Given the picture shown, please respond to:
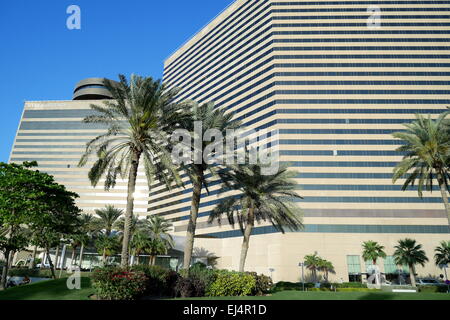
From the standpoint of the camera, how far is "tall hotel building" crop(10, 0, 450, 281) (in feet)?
188

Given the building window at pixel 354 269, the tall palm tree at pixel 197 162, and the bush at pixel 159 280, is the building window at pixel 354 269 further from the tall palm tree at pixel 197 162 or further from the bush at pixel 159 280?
the bush at pixel 159 280

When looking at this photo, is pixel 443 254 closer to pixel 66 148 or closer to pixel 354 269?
pixel 354 269

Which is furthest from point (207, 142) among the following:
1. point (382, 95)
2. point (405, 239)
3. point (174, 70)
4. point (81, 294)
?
point (174, 70)

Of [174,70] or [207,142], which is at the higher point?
[174,70]

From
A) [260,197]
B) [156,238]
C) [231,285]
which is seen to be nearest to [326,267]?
[156,238]

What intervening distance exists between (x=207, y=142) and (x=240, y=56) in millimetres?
65437

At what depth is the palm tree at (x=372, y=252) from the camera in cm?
5316

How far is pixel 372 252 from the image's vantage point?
53.3m

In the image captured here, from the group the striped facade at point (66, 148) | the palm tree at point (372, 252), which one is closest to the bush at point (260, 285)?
the palm tree at point (372, 252)

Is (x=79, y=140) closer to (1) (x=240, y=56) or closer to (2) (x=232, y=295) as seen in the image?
(1) (x=240, y=56)

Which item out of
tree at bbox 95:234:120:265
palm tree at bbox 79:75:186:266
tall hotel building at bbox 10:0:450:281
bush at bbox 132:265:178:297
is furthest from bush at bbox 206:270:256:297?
tall hotel building at bbox 10:0:450:281

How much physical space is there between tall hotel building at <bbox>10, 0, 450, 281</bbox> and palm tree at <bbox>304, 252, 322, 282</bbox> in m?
1.40

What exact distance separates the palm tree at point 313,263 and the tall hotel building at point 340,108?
138 cm

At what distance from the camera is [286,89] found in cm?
6775
